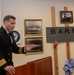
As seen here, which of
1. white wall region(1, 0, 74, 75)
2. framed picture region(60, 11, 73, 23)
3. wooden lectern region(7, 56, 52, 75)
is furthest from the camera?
framed picture region(60, 11, 73, 23)

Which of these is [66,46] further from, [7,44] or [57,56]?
[7,44]

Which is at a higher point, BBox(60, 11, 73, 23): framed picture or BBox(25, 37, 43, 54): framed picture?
BBox(60, 11, 73, 23): framed picture

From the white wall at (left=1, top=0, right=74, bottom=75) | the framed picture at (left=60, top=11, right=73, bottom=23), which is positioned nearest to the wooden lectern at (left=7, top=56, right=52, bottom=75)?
the white wall at (left=1, top=0, right=74, bottom=75)

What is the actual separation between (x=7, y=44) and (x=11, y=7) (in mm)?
1331

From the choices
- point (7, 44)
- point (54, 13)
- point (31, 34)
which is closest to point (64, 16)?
point (54, 13)

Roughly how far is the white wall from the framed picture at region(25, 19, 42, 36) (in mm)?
84

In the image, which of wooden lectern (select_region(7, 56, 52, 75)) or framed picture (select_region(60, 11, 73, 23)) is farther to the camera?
framed picture (select_region(60, 11, 73, 23))

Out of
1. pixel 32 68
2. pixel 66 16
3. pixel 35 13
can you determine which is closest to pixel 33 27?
pixel 35 13

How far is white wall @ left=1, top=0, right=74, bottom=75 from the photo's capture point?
3.38 meters

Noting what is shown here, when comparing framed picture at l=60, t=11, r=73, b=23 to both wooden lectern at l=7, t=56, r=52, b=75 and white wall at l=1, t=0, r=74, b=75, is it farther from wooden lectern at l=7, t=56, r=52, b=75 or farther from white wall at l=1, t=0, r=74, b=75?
wooden lectern at l=7, t=56, r=52, b=75

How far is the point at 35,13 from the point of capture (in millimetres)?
3506

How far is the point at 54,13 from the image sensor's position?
11.8ft

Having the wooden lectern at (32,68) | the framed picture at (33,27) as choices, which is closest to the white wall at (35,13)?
the framed picture at (33,27)

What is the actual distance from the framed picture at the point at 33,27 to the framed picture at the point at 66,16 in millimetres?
519
